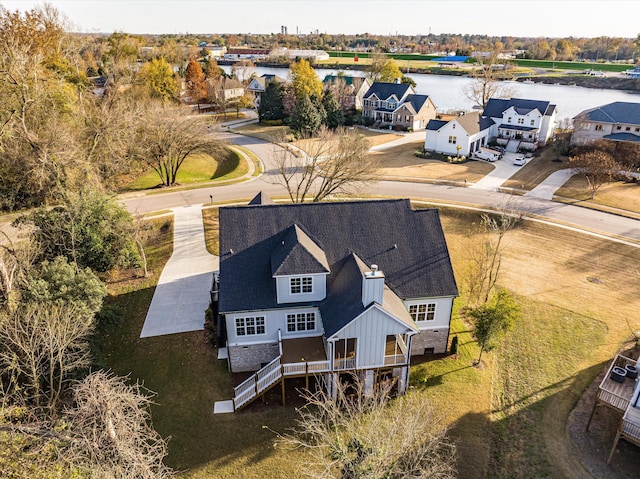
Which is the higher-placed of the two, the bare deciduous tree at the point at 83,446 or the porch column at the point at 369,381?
the bare deciduous tree at the point at 83,446

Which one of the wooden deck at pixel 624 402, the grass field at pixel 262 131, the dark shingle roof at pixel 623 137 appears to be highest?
the dark shingle roof at pixel 623 137

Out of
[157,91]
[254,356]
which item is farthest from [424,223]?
[157,91]

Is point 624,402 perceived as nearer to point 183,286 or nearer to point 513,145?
point 183,286

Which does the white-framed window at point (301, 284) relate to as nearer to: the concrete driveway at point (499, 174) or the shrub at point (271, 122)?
the concrete driveway at point (499, 174)

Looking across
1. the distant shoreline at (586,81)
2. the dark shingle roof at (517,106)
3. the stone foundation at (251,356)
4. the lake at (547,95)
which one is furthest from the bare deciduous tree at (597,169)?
the distant shoreline at (586,81)

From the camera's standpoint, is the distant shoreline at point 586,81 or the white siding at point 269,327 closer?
the white siding at point 269,327

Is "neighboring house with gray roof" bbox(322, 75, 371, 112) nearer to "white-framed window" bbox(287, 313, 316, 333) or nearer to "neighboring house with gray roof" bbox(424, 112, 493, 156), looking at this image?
"neighboring house with gray roof" bbox(424, 112, 493, 156)

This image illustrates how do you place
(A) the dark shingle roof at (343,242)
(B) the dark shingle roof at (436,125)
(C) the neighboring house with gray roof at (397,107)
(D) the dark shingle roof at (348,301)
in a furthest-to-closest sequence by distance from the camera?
(C) the neighboring house with gray roof at (397,107) → (B) the dark shingle roof at (436,125) → (A) the dark shingle roof at (343,242) → (D) the dark shingle roof at (348,301)

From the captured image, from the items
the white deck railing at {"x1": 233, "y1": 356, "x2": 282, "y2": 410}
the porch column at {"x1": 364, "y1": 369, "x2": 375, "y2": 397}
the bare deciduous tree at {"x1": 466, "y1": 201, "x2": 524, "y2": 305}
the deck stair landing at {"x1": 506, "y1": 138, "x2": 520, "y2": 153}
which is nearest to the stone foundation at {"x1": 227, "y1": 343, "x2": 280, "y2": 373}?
the white deck railing at {"x1": 233, "y1": 356, "x2": 282, "y2": 410}

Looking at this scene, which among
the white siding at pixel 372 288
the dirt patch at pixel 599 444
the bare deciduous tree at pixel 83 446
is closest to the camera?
the bare deciduous tree at pixel 83 446
